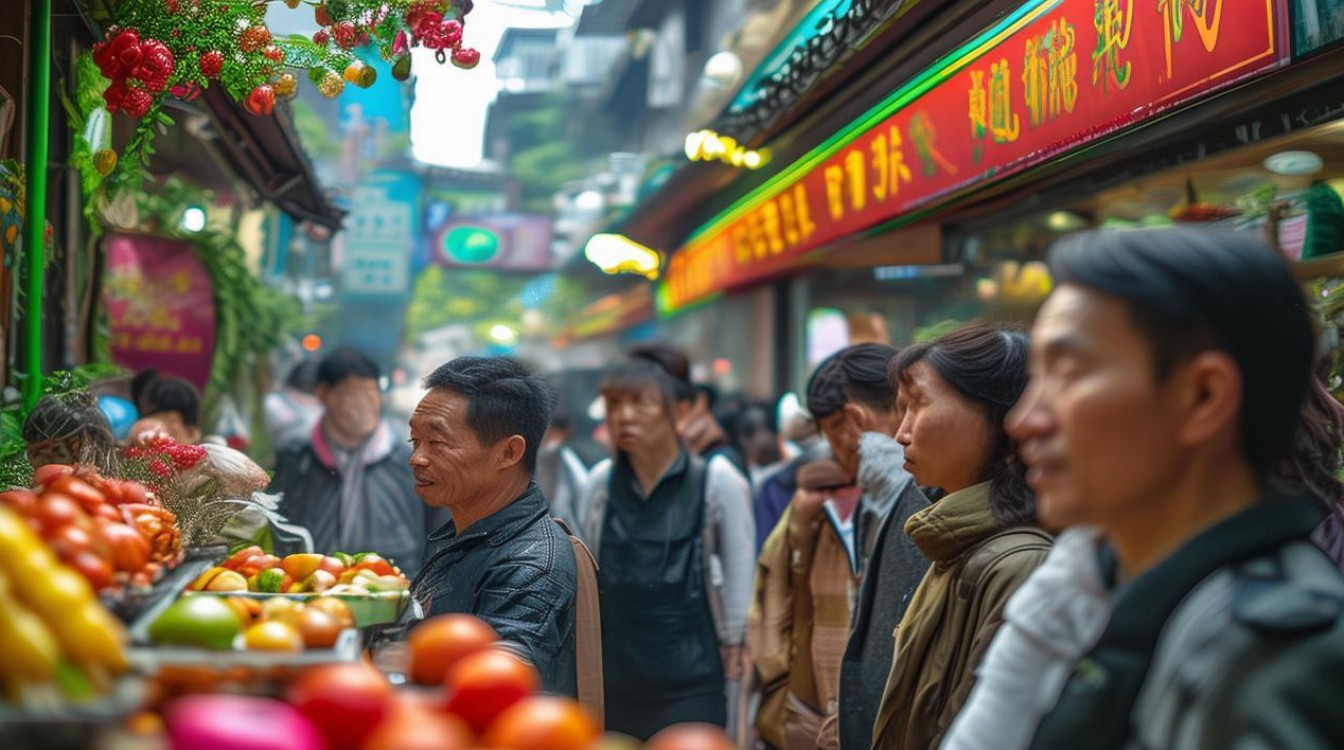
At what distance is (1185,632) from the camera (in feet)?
5.90

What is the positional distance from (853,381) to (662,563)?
1.33 m

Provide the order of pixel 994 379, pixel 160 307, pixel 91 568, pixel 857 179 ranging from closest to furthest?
pixel 91 568 < pixel 994 379 < pixel 857 179 < pixel 160 307

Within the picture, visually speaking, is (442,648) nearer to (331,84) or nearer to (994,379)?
(994,379)

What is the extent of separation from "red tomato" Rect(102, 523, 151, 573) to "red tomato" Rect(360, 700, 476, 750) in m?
0.79

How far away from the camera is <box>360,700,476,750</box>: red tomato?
1.54 meters

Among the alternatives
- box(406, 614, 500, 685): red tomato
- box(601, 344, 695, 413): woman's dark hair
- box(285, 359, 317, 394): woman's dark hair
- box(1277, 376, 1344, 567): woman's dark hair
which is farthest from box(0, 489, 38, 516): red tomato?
box(285, 359, 317, 394): woman's dark hair

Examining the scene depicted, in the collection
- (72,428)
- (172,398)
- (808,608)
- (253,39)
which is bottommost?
(808,608)

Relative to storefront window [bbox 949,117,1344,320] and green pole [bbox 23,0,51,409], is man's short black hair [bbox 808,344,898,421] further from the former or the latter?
green pole [bbox 23,0,51,409]

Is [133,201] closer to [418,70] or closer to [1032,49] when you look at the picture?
[418,70]

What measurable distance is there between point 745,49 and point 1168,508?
9903mm

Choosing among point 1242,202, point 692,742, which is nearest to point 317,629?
point 692,742

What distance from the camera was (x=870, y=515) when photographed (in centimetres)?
479

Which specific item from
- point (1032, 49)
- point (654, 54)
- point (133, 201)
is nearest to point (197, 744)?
point (1032, 49)

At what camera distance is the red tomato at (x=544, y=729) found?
1616mm
